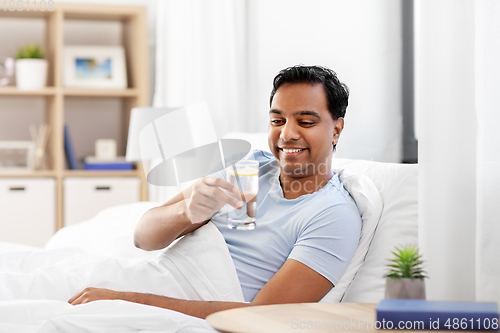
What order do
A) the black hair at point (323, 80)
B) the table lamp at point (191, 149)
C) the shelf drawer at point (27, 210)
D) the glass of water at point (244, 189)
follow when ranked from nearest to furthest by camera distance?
the glass of water at point (244, 189) → the table lamp at point (191, 149) → the black hair at point (323, 80) → the shelf drawer at point (27, 210)

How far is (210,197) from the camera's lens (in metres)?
1.08

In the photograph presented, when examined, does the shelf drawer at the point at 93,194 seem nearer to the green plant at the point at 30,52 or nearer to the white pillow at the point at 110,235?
the green plant at the point at 30,52

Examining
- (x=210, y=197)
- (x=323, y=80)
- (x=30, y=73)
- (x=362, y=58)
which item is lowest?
(x=210, y=197)

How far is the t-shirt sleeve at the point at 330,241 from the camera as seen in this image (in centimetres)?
120

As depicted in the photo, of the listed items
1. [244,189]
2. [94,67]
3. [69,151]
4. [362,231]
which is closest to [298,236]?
[362,231]

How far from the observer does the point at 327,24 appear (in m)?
1.69

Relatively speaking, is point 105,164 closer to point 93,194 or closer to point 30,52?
point 93,194

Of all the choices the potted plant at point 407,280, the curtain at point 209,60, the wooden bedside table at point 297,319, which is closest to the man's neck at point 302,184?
the wooden bedside table at point 297,319

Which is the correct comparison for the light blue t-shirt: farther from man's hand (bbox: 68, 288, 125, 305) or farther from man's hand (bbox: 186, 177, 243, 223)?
man's hand (bbox: 68, 288, 125, 305)

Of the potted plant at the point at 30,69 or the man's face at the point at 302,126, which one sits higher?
the potted plant at the point at 30,69

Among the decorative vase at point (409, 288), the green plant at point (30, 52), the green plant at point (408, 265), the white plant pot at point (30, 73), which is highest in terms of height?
the green plant at point (30, 52)

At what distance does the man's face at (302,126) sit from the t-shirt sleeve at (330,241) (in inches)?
5.7

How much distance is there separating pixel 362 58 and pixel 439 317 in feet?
3.54

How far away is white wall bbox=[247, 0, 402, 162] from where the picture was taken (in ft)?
5.42
